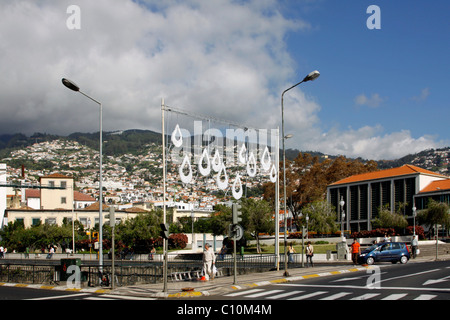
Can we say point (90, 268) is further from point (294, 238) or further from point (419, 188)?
point (419, 188)

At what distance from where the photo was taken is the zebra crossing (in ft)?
46.9

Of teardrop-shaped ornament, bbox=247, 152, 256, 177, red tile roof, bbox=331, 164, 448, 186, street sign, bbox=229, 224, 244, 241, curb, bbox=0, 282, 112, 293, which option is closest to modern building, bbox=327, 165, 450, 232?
red tile roof, bbox=331, 164, 448, 186

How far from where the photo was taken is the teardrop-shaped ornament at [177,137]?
1057 inches

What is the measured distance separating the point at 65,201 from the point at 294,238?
185 feet

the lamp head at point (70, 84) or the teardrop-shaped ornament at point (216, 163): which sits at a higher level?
the lamp head at point (70, 84)

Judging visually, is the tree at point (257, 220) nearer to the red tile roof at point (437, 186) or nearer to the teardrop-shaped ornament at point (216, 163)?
the teardrop-shaped ornament at point (216, 163)

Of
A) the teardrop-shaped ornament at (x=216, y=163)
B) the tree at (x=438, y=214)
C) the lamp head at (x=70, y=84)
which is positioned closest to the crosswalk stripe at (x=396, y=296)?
the lamp head at (x=70, y=84)

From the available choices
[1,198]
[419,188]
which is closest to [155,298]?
[419,188]

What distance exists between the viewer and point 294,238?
218 feet

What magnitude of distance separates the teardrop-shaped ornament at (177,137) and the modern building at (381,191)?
148 feet

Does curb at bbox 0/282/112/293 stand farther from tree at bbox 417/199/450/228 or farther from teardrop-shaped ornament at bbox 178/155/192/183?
tree at bbox 417/199/450/228
